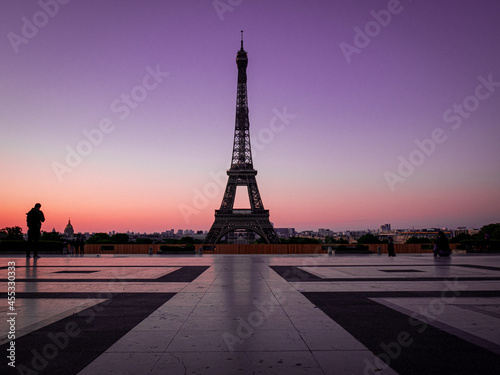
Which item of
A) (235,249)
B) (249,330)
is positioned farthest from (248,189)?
(249,330)

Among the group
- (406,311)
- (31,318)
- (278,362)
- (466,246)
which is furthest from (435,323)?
(466,246)

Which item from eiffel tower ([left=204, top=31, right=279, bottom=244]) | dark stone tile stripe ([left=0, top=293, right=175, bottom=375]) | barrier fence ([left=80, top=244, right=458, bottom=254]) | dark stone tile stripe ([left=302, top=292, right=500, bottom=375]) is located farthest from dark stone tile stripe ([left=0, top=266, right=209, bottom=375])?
eiffel tower ([left=204, top=31, right=279, bottom=244])

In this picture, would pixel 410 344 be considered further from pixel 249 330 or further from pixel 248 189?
pixel 248 189

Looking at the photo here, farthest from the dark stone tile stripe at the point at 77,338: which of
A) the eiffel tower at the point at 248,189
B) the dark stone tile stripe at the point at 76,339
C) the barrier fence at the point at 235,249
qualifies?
the eiffel tower at the point at 248,189

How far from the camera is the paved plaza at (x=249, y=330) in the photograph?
3807 millimetres

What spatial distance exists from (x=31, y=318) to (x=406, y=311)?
6.78 m

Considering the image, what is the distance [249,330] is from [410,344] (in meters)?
2.23

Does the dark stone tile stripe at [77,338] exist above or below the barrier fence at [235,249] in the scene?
above

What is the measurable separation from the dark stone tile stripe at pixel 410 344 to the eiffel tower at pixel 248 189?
51.4 metres

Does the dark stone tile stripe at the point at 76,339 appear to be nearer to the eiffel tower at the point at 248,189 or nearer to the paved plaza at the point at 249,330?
the paved plaza at the point at 249,330

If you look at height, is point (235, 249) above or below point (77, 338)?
below

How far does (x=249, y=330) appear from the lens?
521 centimetres

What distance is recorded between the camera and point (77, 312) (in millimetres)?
6402

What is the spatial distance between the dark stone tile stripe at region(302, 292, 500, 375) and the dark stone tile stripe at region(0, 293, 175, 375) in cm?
331
